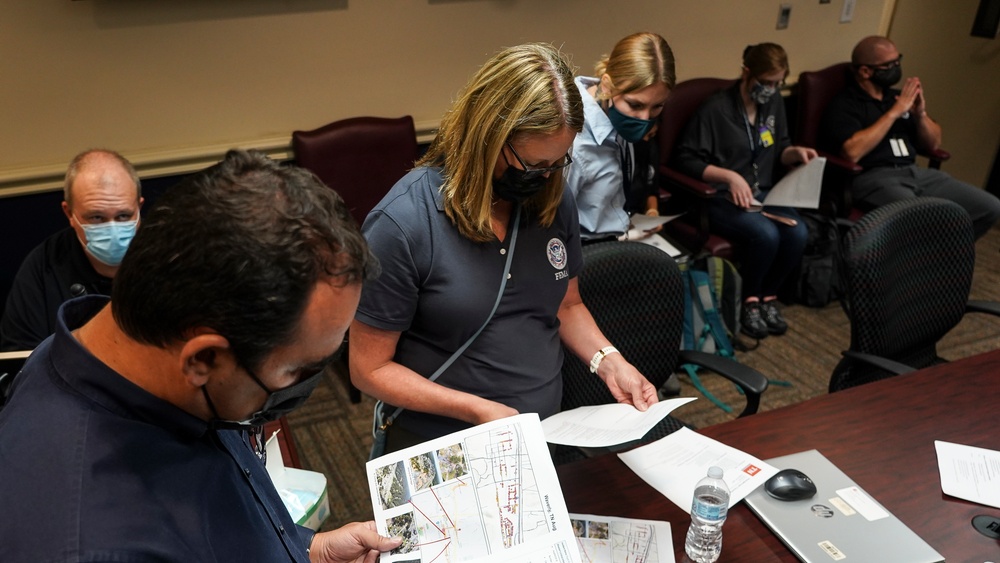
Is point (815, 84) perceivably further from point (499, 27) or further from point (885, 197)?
point (499, 27)

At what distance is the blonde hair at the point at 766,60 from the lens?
11.1 ft

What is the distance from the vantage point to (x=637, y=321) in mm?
1983

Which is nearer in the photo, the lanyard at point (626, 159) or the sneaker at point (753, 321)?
the lanyard at point (626, 159)

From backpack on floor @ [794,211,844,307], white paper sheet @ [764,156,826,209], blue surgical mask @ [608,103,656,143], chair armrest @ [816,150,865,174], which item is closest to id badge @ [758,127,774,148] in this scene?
white paper sheet @ [764,156,826,209]

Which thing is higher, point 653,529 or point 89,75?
point 89,75

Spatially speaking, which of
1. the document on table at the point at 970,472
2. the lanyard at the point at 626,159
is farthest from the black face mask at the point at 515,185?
the lanyard at the point at 626,159

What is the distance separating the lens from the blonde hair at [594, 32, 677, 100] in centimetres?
229

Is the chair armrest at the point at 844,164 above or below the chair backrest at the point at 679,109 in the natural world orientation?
below

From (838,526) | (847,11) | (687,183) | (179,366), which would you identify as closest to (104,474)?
(179,366)

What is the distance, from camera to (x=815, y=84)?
4.05 metres

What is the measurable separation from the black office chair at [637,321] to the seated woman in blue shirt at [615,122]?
413mm

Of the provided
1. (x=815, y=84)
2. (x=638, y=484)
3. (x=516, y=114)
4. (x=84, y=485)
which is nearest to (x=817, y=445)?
(x=638, y=484)

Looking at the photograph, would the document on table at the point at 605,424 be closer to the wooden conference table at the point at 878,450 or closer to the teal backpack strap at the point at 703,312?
the wooden conference table at the point at 878,450

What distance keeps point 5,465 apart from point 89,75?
2520mm
